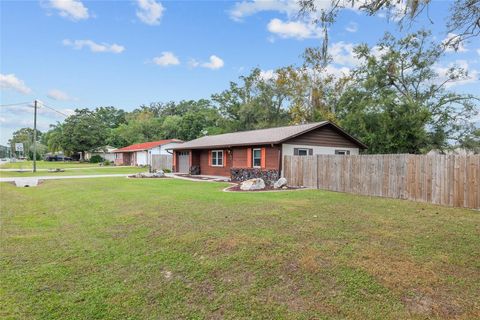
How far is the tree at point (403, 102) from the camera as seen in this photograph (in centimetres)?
2192

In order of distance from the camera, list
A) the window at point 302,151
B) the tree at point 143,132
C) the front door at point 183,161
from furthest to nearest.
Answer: the tree at point 143,132 → the front door at point 183,161 → the window at point 302,151

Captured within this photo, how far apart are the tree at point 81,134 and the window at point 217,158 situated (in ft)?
131

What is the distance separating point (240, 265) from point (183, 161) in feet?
77.1

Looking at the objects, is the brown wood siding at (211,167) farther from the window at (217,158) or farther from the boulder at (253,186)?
the boulder at (253,186)

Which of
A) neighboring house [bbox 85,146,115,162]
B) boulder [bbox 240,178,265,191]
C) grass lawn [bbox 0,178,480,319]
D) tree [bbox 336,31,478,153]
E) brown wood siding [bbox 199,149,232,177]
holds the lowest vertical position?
grass lawn [bbox 0,178,480,319]

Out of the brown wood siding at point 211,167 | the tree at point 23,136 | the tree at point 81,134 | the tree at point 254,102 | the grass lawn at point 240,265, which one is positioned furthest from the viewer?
the tree at point 23,136

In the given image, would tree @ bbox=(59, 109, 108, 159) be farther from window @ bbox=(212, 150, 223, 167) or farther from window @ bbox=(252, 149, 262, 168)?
window @ bbox=(252, 149, 262, 168)

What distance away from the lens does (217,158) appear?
22172mm

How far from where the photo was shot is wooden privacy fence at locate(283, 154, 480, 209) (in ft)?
29.7

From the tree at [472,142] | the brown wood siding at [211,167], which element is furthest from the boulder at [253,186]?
the tree at [472,142]

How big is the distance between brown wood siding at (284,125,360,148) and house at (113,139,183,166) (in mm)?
19465

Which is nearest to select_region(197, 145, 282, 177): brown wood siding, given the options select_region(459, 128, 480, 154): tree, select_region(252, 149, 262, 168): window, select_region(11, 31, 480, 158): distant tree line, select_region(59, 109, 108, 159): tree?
select_region(252, 149, 262, 168): window

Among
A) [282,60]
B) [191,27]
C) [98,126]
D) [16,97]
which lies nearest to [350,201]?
[191,27]

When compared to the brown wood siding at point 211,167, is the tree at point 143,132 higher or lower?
higher
